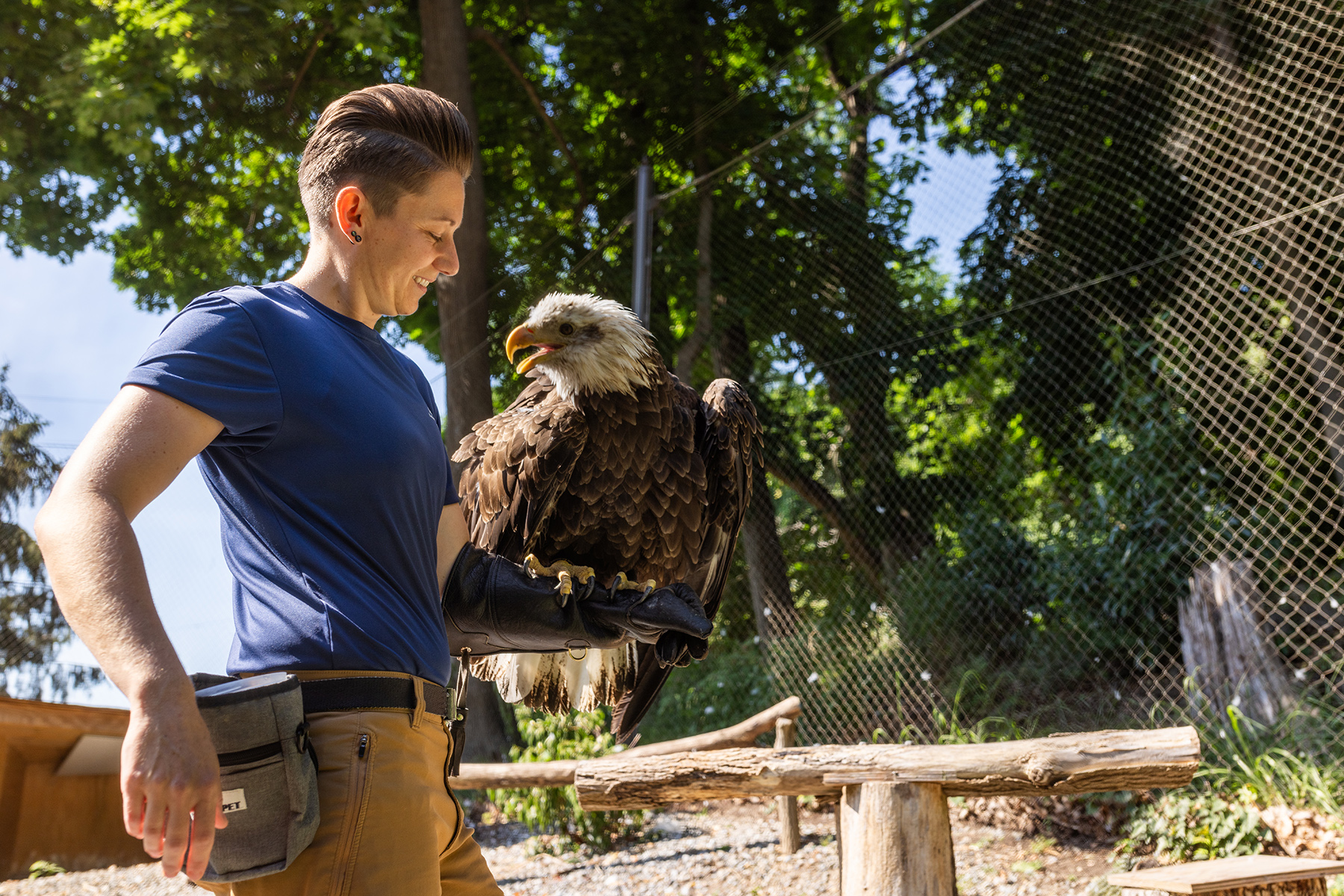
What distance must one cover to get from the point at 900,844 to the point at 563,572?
1.44 metres

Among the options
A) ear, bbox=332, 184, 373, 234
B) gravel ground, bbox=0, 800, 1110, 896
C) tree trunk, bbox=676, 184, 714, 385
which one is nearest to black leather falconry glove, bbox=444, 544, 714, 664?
ear, bbox=332, 184, 373, 234

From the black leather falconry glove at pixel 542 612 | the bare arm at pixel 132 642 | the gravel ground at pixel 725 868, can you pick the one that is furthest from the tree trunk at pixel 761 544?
the bare arm at pixel 132 642

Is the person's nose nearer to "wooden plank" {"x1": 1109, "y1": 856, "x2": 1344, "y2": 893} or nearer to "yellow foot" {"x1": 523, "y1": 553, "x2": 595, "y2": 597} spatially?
"yellow foot" {"x1": 523, "y1": 553, "x2": 595, "y2": 597}

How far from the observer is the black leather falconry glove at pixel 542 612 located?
158cm

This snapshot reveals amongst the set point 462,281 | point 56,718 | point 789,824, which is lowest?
point 789,824

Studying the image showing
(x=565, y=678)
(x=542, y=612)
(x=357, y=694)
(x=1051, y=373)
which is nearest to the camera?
(x=357, y=694)

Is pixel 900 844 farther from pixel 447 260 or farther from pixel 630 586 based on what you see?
pixel 447 260

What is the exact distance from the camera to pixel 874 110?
7363 millimetres

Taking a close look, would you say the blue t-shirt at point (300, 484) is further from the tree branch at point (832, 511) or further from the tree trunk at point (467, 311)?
the tree branch at point (832, 511)

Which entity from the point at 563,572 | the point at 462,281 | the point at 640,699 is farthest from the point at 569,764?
the point at 462,281

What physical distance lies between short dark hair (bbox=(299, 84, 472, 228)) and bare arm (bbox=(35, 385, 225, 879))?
1.55 feet

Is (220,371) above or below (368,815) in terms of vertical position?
above

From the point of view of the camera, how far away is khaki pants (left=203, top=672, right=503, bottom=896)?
39.9 inches

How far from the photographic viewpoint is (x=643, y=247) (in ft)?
18.9
